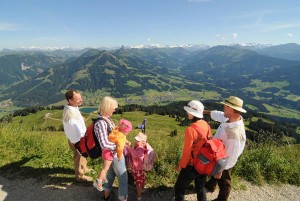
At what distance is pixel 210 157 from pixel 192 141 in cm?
59

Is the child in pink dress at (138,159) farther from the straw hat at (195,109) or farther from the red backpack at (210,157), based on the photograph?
the straw hat at (195,109)

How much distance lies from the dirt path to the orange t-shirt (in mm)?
2199

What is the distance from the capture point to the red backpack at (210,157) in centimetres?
655

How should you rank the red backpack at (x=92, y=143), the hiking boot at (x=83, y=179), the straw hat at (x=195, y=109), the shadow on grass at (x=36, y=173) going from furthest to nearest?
the shadow on grass at (x=36, y=173)
the hiking boot at (x=83, y=179)
the red backpack at (x=92, y=143)
the straw hat at (x=195, y=109)

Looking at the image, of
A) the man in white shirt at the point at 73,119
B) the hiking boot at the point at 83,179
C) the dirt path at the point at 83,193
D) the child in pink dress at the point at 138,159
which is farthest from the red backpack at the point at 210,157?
the hiking boot at the point at 83,179

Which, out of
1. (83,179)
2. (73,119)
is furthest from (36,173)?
(73,119)

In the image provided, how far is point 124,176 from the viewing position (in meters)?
7.50

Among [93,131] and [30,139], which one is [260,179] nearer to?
[93,131]

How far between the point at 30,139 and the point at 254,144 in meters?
9.99

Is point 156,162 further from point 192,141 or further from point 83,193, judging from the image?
point 192,141

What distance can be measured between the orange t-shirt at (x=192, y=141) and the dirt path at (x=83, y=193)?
2.20 meters

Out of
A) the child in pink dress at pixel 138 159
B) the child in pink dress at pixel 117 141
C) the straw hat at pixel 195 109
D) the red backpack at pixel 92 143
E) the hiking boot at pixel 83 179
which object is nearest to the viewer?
the straw hat at pixel 195 109

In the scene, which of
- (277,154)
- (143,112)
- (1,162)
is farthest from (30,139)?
(143,112)

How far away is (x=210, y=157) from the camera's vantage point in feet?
21.6
